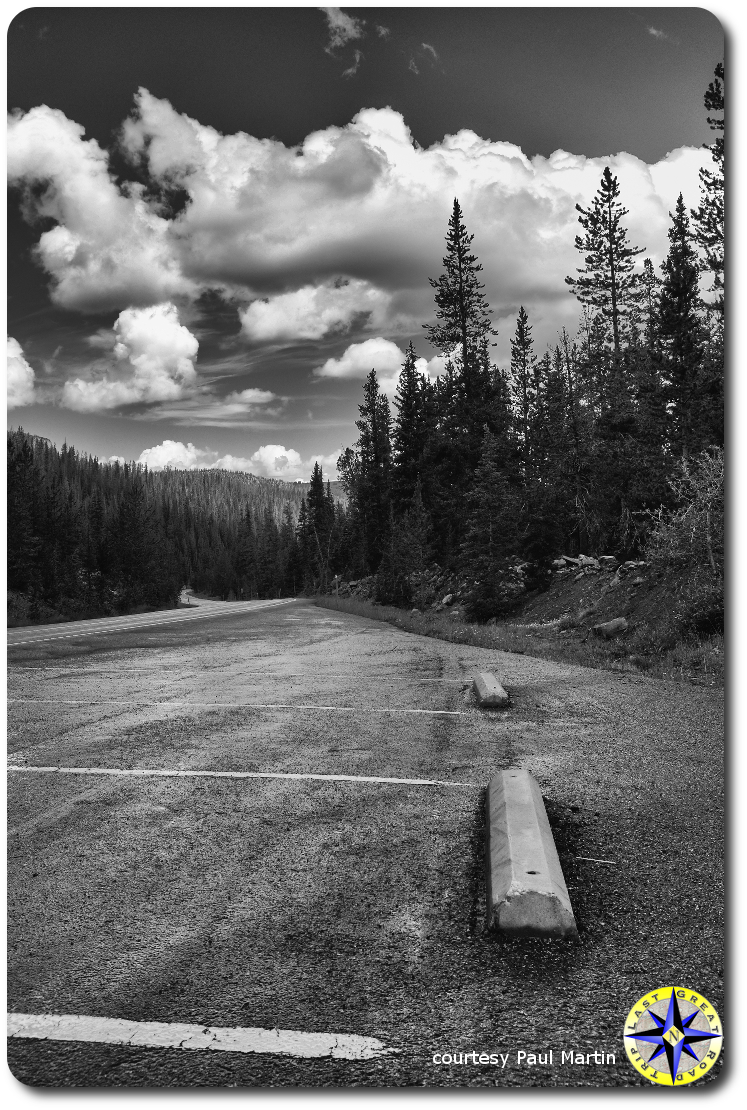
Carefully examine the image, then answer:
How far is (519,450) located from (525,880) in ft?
92.5

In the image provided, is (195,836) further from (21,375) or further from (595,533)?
(595,533)

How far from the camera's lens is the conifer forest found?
6172 millimetres

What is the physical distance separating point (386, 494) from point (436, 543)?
551 inches

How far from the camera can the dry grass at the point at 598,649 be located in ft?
25.7

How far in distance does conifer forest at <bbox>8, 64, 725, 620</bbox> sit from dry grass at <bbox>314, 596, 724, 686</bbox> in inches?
56.1

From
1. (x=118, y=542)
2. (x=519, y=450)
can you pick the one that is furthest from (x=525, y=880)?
(x=118, y=542)

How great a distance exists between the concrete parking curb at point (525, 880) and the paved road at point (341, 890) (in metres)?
0.06

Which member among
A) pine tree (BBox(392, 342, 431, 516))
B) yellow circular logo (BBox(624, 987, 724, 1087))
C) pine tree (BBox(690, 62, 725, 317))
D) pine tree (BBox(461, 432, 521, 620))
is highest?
pine tree (BBox(392, 342, 431, 516))

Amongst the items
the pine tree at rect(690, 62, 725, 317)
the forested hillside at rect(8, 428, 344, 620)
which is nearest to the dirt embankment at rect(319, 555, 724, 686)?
the pine tree at rect(690, 62, 725, 317)

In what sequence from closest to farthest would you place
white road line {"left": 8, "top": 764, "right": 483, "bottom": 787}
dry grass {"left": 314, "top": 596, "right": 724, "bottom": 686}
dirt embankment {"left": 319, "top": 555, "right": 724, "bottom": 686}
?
white road line {"left": 8, "top": 764, "right": 483, "bottom": 787} → dry grass {"left": 314, "top": 596, "right": 724, "bottom": 686} → dirt embankment {"left": 319, "top": 555, "right": 724, "bottom": 686}

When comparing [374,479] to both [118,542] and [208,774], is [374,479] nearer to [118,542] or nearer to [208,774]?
[118,542]

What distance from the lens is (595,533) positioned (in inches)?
865

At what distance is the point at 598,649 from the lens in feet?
36.2

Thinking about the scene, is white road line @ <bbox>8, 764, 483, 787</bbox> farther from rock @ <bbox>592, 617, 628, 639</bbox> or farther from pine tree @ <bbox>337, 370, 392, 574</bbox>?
pine tree @ <bbox>337, 370, 392, 574</bbox>
